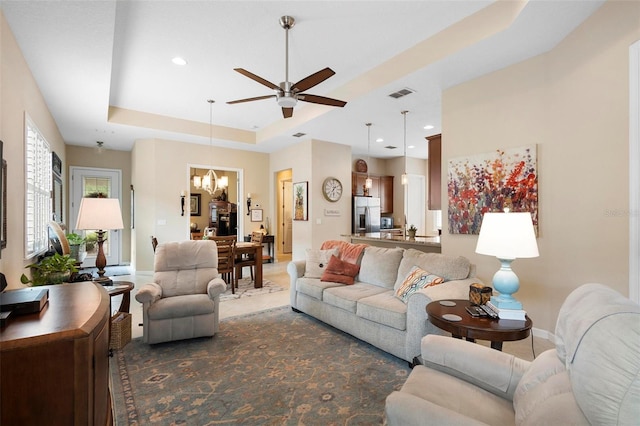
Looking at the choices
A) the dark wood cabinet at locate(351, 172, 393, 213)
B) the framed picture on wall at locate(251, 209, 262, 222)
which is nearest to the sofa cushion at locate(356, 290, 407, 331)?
the framed picture on wall at locate(251, 209, 262, 222)

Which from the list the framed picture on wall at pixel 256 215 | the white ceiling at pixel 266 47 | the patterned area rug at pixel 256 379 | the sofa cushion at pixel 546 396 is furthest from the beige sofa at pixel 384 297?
the framed picture on wall at pixel 256 215

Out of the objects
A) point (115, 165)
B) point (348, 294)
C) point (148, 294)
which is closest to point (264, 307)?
point (348, 294)

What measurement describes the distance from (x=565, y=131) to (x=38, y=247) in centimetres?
577

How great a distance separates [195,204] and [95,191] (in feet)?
9.67

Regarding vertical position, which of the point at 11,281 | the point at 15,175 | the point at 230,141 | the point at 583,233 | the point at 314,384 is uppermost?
the point at 230,141

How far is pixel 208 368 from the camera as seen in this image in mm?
2631

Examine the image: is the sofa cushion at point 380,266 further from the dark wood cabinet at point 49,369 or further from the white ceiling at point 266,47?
the dark wood cabinet at point 49,369

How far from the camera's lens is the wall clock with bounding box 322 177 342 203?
271 inches

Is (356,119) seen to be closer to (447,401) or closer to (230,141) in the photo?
(230,141)

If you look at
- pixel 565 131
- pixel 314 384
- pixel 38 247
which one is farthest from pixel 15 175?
pixel 565 131

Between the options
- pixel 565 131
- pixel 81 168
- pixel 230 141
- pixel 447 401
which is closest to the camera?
pixel 447 401

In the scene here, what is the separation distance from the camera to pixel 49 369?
1124 millimetres

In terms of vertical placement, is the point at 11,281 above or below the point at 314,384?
above

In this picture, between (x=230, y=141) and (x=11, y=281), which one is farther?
(x=230, y=141)
